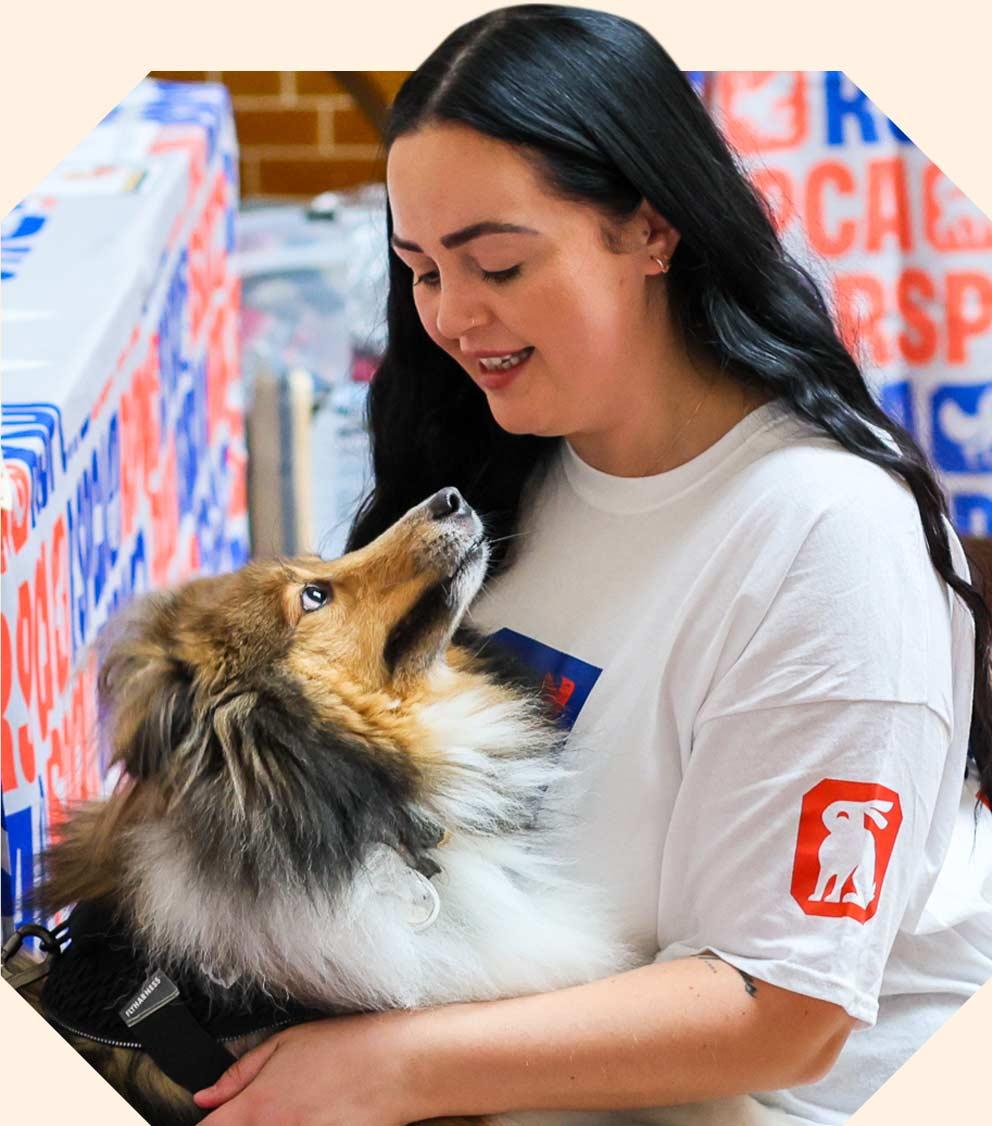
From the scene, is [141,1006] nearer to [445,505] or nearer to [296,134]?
[445,505]

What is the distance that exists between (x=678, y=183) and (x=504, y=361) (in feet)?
0.91

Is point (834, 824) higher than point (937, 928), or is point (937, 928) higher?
point (834, 824)

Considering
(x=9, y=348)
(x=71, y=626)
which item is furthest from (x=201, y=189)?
(x=71, y=626)

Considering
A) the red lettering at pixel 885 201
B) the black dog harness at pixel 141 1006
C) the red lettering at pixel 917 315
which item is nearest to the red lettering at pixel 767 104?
the red lettering at pixel 885 201

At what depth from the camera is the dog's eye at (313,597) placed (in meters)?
1.65

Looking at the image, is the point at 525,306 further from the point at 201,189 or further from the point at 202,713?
the point at 201,189

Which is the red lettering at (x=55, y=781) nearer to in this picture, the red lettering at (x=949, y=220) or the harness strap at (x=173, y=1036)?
the harness strap at (x=173, y=1036)

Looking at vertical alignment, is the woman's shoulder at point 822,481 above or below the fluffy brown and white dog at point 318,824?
above

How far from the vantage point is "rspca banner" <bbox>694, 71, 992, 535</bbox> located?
329 cm

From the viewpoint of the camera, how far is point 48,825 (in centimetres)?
175

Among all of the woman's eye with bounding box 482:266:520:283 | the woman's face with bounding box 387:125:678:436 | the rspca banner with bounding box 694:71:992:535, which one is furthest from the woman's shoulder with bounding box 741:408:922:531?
the rspca banner with bounding box 694:71:992:535

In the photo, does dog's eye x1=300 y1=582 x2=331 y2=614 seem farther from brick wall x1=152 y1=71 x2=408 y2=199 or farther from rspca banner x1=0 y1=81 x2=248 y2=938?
brick wall x1=152 y1=71 x2=408 y2=199

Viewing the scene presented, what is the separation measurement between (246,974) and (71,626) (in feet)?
2.19

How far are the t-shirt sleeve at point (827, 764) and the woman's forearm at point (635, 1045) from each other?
0.12 ft
